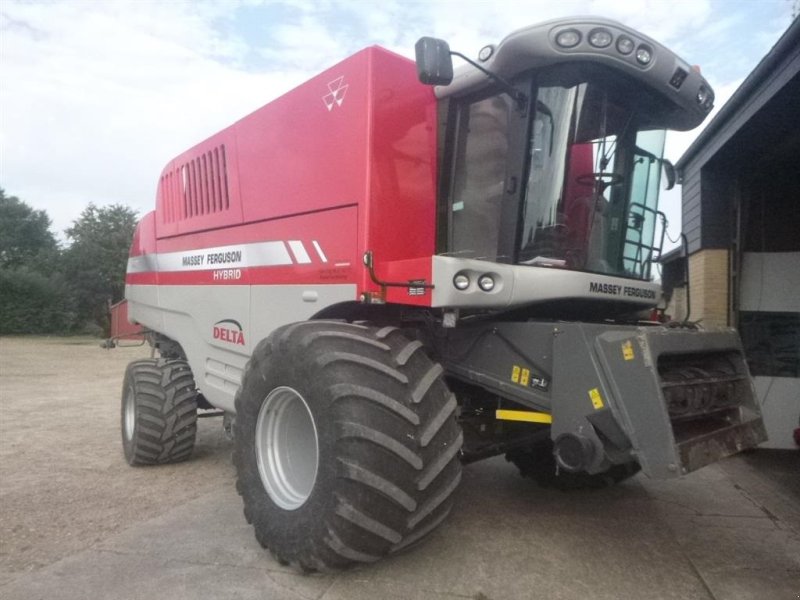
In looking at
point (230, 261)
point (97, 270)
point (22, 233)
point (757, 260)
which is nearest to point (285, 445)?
point (230, 261)

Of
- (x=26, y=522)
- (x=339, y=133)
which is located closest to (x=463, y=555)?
(x=339, y=133)

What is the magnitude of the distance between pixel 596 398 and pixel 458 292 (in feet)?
2.64

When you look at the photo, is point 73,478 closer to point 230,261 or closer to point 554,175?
point 230,261

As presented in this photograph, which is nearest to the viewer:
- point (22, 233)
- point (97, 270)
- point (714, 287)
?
point (714, 287)

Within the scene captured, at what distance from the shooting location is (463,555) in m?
3.70

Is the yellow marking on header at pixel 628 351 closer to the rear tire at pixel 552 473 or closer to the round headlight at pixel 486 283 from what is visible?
the round headlight at pixel 486 283

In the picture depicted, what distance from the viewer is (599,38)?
3.33 meters

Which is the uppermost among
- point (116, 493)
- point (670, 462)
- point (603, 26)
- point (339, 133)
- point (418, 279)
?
point (603, 26)

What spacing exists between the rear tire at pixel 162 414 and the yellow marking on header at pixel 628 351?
4.11 m

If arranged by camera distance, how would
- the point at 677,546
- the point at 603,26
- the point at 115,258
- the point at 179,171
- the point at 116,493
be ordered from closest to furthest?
1. the point at 603,26
2. the point at 677,546
3. the point at 116,493
4. the point at 179,171
5. the point at 115,258

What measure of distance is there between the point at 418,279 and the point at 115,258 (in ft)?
125

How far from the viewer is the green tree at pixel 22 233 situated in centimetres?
4088

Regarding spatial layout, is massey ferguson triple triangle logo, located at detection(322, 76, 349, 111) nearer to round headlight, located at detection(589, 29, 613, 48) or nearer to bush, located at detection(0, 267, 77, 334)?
round headlight, located at detection(589, 29, 613, 48)

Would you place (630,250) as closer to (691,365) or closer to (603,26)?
(691,365)
